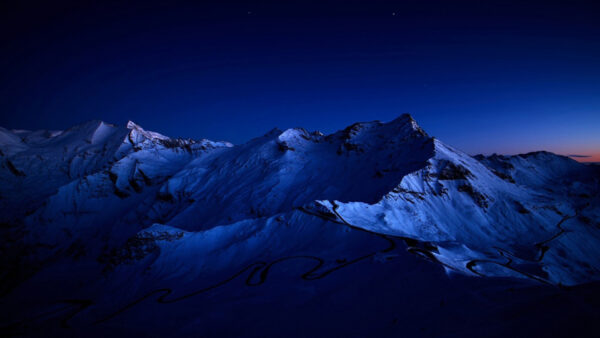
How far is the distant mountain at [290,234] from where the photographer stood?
17.2 m

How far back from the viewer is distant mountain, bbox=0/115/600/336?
17.2 meters

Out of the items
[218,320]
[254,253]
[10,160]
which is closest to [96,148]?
[10,160]

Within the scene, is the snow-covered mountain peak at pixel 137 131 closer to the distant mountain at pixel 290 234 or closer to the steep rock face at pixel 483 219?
the distant mountain at pixel 290 234

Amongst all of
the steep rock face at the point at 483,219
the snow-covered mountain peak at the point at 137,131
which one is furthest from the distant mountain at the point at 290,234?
the snow-covered mountain peak at the point at 137,131

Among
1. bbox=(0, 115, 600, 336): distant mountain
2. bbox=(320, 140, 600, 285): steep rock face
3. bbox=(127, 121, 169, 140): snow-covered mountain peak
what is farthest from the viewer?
bbox=(127, 121, 169, 140): snow-covered mountain peak

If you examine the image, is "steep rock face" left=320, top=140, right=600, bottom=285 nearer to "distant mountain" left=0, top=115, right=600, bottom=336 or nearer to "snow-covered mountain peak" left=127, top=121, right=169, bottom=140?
"distant mountain" left=0, top=115, right=600, bottom=336

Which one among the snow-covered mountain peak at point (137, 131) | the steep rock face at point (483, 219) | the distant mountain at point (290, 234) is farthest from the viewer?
the snow-covered mountain peak at point (137, 131)

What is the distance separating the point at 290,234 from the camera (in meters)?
37.7

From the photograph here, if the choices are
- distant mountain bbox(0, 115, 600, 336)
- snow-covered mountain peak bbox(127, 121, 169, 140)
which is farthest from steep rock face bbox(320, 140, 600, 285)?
snow-covered mountain peak bbox(127, 121, 169, 140)

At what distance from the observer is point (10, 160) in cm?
15712

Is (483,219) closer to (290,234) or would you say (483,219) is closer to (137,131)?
(290,234)

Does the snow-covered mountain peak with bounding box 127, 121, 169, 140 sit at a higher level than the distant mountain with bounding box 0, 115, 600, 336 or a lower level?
higher

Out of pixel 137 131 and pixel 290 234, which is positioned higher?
pixel 137 131

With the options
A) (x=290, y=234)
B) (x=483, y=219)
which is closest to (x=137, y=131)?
(x=290, y=234)
